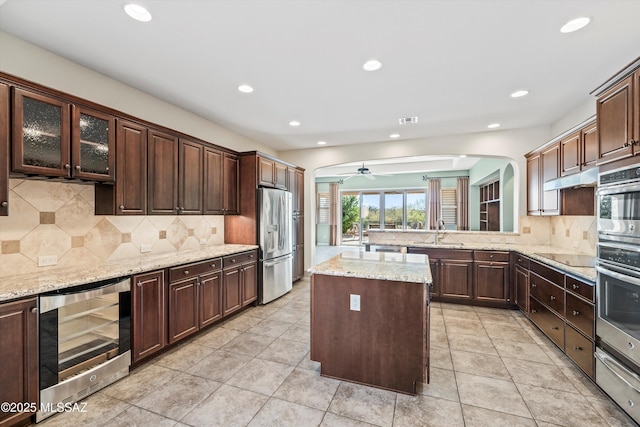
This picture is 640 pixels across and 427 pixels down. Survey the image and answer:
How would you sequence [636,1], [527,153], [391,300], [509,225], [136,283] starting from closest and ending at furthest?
[636,1] → [391,300] → [136,283] → [527,153] → [509,225]

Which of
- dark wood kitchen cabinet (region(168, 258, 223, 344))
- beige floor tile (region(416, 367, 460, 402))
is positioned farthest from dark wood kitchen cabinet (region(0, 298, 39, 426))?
beige floor tile (region(416, 367, 460, 402))

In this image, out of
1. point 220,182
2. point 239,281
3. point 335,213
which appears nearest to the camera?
point 239,281

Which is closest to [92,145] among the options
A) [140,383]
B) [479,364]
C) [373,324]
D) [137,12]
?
[137,12]

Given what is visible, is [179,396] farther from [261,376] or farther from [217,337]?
[217,337]

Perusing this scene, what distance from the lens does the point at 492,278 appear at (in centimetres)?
416

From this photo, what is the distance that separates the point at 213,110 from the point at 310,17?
227 centimetres

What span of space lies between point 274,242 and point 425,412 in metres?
3.03

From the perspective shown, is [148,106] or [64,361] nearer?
[64,361]

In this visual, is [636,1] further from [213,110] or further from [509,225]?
[509,225]

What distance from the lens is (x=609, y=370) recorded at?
2.03m

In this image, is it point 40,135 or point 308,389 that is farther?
point 308,389

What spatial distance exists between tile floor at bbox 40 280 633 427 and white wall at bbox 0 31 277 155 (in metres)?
A: 2.63

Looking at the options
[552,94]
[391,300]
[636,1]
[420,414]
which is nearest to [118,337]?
[391,300]

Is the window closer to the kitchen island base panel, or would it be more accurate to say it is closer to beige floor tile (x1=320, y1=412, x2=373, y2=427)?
the kitchen island base panel
